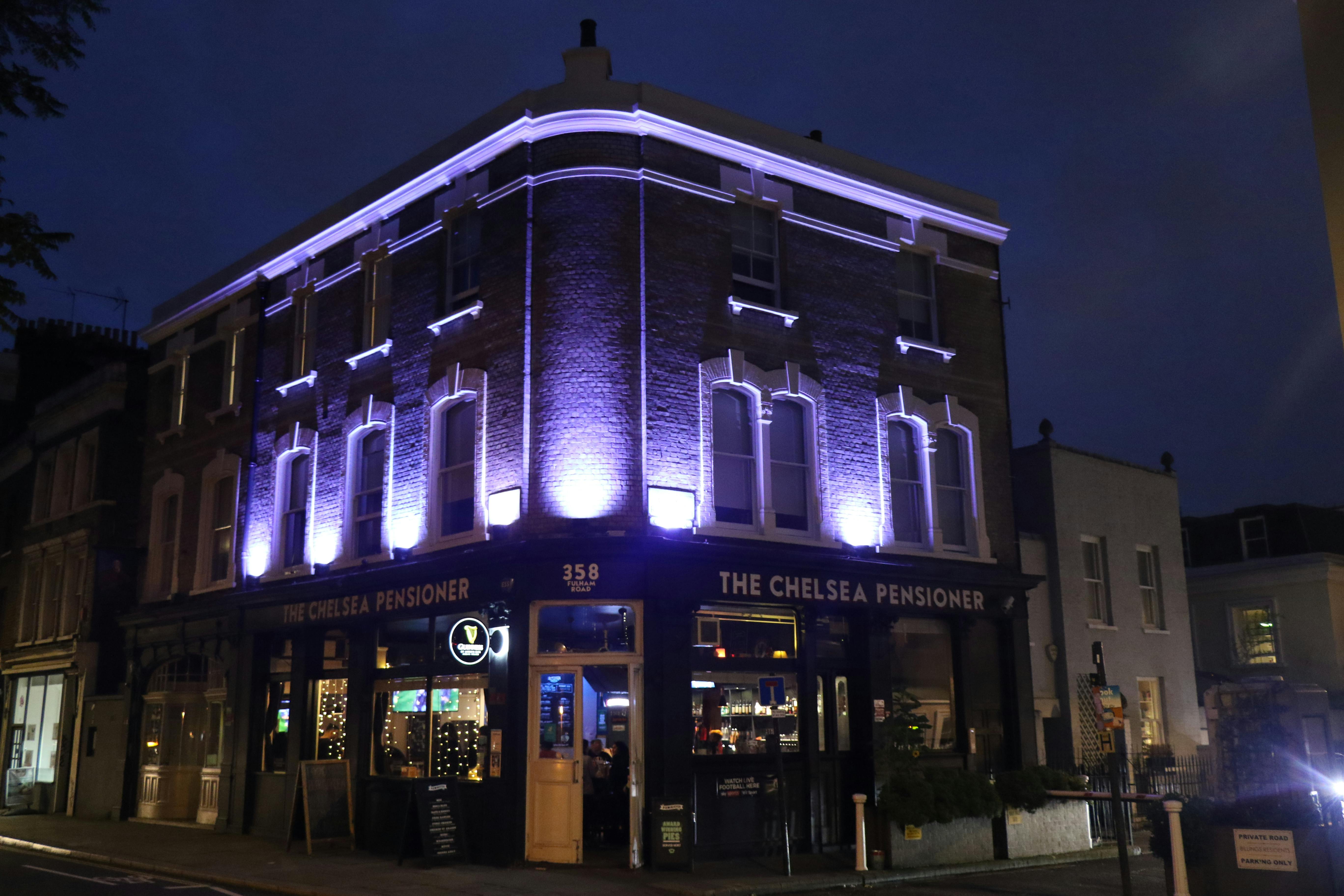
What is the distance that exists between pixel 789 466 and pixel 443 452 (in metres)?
5.53

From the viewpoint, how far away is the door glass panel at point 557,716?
16.6 m

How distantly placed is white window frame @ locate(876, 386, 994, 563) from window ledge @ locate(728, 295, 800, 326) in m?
2.29

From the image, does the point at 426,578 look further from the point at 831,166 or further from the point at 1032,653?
the point at 1032,653

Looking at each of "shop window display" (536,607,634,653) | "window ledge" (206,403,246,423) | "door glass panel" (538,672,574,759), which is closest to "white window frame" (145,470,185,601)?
"window ledge" (206,403,246,423)

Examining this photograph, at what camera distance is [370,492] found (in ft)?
67.6

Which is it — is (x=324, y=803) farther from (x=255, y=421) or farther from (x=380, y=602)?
(x=255, y=421)

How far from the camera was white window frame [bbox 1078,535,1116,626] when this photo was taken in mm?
24703

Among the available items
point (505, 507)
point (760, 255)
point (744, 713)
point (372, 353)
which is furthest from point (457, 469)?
point (760, 255)

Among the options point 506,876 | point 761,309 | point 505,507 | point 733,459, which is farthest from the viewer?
point 761,309

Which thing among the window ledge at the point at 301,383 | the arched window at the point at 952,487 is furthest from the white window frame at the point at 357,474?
the arched window at the point at 952,487

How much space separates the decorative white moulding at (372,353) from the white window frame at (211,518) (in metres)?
4.29

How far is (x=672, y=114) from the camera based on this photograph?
1817 cm

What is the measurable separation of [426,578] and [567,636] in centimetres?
281

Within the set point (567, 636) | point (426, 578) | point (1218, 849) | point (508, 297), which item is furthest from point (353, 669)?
point (1218, 849)
